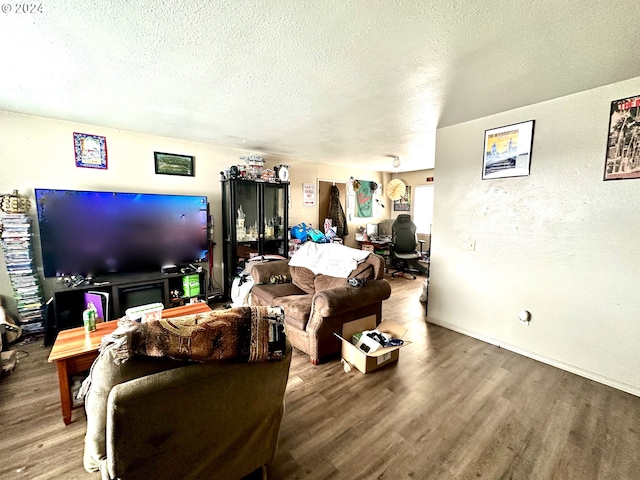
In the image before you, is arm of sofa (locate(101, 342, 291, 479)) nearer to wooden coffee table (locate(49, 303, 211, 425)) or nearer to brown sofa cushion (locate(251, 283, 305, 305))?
wooden coffee table (locate(49, 303, 211, 425))

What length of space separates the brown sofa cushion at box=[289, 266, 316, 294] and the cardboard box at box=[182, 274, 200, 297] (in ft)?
4.17

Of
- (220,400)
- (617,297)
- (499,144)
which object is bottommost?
(220,400)

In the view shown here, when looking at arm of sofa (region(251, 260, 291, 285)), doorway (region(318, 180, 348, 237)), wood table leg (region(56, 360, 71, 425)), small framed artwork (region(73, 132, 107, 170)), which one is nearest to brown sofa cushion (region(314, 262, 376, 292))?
arm of sofa (region(251, 260, 291, 285))

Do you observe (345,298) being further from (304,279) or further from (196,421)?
(196,421)

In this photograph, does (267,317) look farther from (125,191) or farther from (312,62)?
(125,191)

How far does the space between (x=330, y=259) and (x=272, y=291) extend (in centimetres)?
75

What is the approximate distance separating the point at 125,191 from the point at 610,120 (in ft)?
15.8

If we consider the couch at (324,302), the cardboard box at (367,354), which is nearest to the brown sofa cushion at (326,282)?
the couch at (324,302)

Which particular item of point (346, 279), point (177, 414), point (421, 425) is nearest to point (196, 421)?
point (177, 414)

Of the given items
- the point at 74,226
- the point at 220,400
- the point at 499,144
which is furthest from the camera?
the point at 74,226

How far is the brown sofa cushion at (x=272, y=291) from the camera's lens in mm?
2809

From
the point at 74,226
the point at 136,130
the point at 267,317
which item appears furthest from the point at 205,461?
the point at 136,130

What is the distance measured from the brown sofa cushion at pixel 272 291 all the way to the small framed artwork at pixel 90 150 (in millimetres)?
2335

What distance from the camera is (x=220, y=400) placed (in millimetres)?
1058
